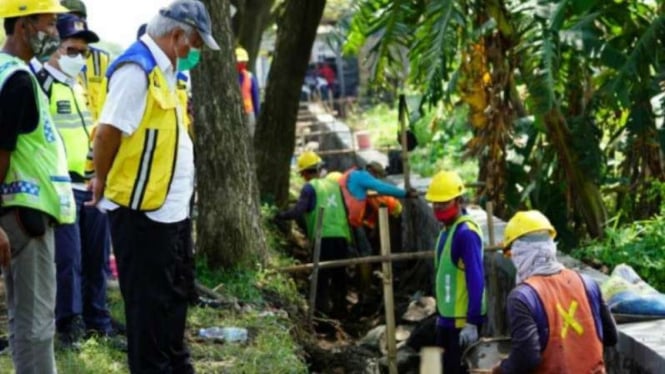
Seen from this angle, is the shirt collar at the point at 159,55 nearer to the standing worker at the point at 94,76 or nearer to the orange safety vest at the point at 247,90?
Result: the standing worker at the point at 94,76

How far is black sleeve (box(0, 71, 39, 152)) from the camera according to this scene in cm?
568

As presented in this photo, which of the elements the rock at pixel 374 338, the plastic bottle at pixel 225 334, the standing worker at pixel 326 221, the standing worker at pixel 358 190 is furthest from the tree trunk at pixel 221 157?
the standing worker at pixel 358 190

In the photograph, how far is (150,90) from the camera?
20.3 ft

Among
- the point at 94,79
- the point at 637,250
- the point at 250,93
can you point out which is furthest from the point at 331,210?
the point at 94,79

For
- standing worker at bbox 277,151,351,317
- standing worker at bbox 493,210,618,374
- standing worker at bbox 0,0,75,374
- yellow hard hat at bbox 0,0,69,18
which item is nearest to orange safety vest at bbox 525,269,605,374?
standing worker at bbox 493,210,618,374

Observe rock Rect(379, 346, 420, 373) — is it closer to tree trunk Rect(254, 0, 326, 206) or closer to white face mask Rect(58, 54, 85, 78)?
white face mask Rect(58, 54, 85, 78)

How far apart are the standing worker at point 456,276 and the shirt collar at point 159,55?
9.87ft

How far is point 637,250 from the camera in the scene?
980 centimetres

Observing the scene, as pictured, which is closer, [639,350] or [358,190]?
[639,350]

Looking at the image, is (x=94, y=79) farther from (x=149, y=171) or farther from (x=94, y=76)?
(x=149, y=171)

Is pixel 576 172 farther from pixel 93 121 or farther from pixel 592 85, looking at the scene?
pixel 93 121

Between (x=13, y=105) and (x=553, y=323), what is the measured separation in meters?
2.66

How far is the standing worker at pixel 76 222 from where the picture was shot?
775 centimetres

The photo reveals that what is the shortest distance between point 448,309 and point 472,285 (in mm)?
399
